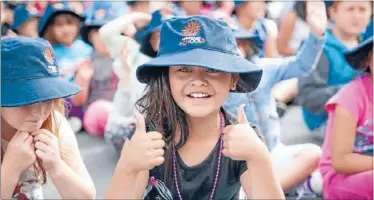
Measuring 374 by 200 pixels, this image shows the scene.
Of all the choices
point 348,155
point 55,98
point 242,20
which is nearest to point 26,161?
point 55,98

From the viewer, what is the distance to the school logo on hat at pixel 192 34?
1054 mm

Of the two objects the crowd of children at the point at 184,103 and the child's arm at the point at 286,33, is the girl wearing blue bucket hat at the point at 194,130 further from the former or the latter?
the child's arm at the point at 286,33

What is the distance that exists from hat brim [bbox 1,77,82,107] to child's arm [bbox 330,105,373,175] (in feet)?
2.67

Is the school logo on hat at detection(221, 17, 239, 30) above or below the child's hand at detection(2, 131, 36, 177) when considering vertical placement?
above

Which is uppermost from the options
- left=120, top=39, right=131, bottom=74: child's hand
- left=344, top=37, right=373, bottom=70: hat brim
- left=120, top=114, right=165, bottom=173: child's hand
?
left=344, top=37, right=373, bottom=70: hat brim

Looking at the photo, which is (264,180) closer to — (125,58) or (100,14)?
(125,58)

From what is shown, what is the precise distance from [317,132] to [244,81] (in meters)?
1.52

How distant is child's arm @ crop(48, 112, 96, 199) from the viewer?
121 cm

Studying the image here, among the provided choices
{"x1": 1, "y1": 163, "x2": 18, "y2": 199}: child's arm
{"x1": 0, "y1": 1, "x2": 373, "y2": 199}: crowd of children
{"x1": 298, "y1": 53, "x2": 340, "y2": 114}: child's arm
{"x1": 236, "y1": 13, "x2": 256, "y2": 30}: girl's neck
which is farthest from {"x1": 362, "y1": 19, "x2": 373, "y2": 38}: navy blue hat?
{"x1": 1, "y1": 163, "x2": 18, "y2": 199}: child's arm

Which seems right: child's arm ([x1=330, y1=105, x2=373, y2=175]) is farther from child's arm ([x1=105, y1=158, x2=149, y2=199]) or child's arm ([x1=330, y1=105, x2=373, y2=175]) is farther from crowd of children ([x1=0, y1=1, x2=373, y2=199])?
child's arm ([x1=105, y1=158, x2=149, y2=199])

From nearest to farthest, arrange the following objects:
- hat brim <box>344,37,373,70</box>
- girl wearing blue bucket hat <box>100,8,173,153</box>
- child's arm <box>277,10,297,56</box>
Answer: hat brim <box>344,37,373,70</box>, girl wearing blue bucket hat <box>100,8,173,153</box>, child's arm <box>277,10,297,56</box>

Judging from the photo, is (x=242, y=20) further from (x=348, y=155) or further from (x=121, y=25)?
(x=348, y=155)

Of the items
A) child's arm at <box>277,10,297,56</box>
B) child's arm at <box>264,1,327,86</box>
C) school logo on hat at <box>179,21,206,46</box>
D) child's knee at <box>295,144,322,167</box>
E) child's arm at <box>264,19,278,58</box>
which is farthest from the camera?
child's arm at <box>277,10,297,56</box>

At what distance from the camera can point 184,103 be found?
3.57ft
